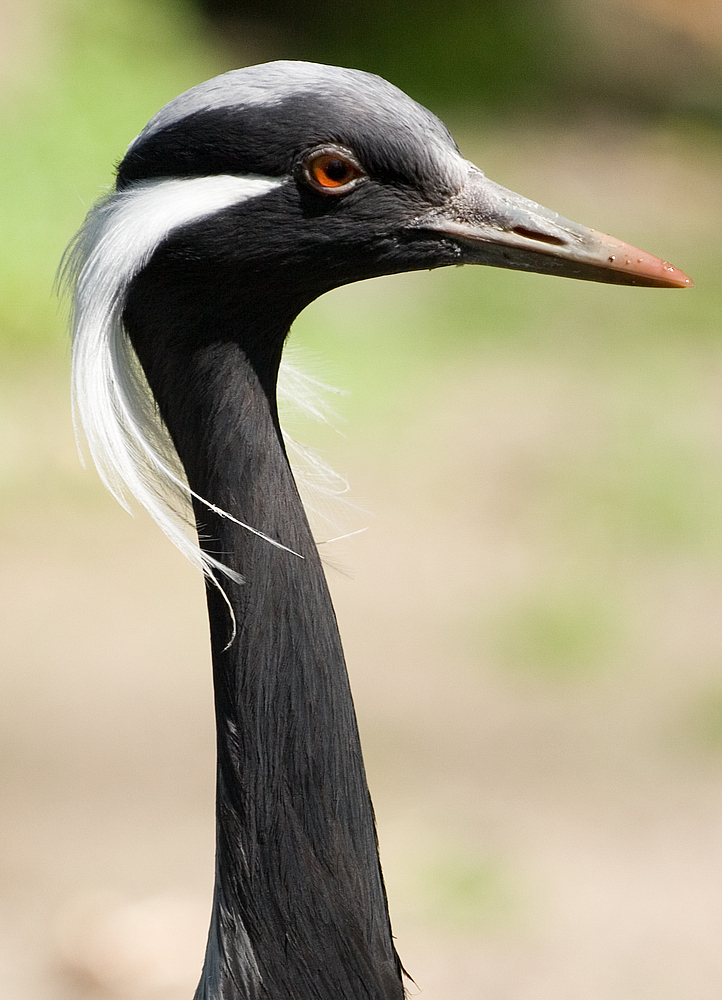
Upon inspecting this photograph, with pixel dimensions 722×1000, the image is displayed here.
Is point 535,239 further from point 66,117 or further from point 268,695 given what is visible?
point 66,117

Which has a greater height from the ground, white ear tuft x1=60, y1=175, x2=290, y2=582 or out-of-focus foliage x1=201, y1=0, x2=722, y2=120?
out-of-focus foliage x1=201, y1=0, x2=722, y2=120

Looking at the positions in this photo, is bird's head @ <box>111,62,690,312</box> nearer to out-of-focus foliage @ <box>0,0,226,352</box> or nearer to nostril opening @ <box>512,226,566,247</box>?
nostril opening @ <box>512,226,566,247</box>

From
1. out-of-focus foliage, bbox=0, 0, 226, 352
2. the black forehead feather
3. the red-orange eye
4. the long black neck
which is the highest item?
out-of-focus foliage, bbox=0, 0, 226, 352

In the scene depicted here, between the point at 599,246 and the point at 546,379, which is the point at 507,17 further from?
the point at 599,246

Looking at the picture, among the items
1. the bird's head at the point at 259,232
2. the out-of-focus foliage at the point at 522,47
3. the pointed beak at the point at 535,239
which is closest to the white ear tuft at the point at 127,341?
the bird's head at the point at 259,232

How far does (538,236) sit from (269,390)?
0.55 meters

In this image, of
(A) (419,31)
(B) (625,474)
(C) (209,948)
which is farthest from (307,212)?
(A) (419,31)

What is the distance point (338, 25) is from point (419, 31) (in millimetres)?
795

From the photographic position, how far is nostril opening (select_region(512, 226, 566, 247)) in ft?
Result: 7.40

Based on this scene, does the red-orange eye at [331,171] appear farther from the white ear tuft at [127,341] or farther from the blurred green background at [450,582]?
the blurred green background at [450,582]

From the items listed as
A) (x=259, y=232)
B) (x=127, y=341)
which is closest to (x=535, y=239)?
(x=259, y=232)

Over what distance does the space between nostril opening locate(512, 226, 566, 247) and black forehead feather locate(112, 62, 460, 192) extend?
0.72 feet

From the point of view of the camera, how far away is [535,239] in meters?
2.26

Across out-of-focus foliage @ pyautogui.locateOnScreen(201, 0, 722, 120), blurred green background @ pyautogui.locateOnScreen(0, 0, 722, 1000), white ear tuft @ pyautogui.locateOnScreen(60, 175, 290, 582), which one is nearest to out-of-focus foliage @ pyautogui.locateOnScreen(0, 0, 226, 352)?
blurred green background @ pyautogui.locateOnScreen(0, 0, 722, 1000)
